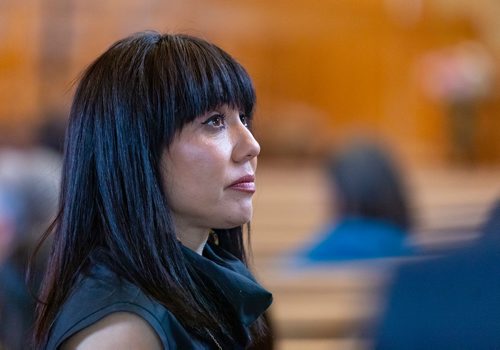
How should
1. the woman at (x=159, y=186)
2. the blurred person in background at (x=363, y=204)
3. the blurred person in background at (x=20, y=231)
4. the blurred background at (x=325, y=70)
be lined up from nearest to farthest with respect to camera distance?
the woman at (x=159, y=186), the blurred person in background at (x=20, y=231), the blurred person in background at (x=363, y=204), the blurred background at (x=325, y=70)

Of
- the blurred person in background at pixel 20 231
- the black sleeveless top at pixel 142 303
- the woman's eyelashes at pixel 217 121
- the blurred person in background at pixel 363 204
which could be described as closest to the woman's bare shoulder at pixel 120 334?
the black sleeveless top at pixel 142 303

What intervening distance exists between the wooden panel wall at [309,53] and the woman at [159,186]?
7.00 m

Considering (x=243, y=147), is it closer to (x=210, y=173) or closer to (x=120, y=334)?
(x=210, y=173)

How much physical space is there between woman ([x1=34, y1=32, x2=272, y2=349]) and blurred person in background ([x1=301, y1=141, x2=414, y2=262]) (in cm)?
166

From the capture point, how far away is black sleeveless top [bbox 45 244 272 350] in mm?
1135

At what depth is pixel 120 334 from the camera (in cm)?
112

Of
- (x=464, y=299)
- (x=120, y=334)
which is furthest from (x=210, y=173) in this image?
(x=464, y=299)

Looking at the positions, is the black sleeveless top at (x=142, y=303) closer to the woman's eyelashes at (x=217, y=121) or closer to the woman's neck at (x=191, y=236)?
the woman's neck at (x=191, y=236)

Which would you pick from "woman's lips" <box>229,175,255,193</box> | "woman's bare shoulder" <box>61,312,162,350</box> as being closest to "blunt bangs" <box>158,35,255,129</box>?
"woman's lips" <box>229,175,255,193</box>

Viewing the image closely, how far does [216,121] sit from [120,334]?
322 mm

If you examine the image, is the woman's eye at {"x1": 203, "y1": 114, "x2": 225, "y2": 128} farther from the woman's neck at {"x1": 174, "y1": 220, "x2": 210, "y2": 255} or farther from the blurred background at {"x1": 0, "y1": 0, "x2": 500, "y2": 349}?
the blurred background at {"x1": 0, "y1": 0, "x2": 500, "y2": 349}

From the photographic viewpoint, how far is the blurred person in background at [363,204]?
9.67 feet

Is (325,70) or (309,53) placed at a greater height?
(309,53)

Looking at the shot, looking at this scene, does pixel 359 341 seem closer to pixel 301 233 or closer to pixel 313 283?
pixel 313 283
